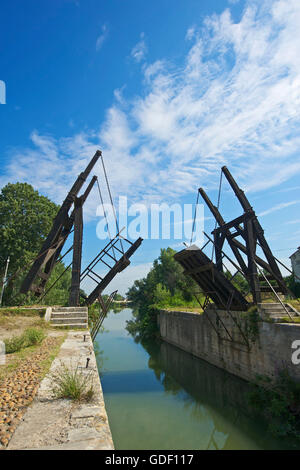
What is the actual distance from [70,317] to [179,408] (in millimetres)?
4941

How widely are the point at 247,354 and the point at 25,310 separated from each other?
8.61 m

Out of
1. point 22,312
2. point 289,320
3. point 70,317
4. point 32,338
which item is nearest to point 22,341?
point 32,338

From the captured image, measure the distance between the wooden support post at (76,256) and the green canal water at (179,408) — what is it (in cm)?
376

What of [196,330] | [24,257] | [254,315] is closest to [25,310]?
[254,315]

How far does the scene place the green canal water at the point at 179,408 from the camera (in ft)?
22.1

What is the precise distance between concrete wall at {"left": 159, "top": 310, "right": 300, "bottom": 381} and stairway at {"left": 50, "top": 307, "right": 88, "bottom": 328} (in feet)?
20.0

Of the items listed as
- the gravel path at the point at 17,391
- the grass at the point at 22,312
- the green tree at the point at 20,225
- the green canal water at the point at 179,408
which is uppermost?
the green tree at the point at 20,225

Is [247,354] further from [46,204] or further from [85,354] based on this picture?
[46,204]

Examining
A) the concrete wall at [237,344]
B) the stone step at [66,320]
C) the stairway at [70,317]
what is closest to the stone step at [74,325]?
the stairway at [70,317]

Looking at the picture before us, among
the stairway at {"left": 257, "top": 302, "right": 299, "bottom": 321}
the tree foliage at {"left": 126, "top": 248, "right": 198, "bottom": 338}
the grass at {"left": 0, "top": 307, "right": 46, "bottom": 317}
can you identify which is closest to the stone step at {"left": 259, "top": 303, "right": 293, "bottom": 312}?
the stairway at {"left": 257, "top": 302, "right": 299, "bottom": 321}

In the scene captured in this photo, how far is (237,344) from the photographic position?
11.1 metres

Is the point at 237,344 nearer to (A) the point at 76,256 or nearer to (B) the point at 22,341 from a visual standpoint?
(A) the point at 76,256

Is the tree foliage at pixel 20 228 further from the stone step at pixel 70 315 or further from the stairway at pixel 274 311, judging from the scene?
the stairway at pixel 274 311
